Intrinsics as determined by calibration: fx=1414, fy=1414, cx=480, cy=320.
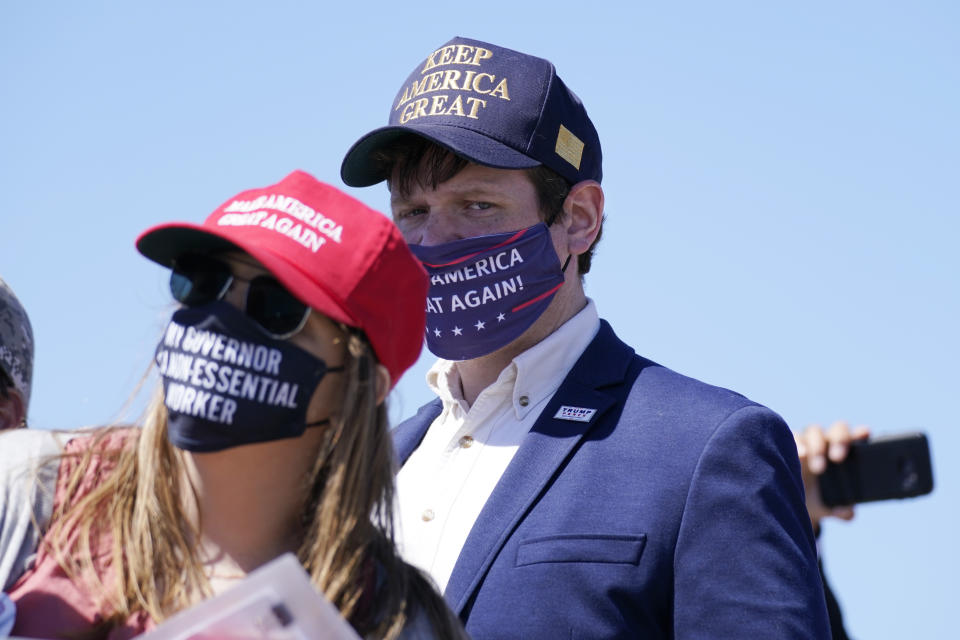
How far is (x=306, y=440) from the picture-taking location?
3248mm

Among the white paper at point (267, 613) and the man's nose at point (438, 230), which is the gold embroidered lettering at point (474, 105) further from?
the white paper at point (267, 613)

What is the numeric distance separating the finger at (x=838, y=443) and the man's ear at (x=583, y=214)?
1160 millimetres

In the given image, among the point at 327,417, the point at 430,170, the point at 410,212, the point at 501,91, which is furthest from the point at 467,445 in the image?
the point at 327,417

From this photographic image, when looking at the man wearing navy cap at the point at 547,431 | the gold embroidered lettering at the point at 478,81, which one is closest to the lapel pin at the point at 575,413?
the man wearing navy cap at the point at 547,431

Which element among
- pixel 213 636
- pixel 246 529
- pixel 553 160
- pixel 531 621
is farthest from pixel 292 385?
pixel 553 160

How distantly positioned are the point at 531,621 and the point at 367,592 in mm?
908

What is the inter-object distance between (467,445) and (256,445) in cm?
152

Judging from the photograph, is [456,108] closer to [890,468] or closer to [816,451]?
[816,451]

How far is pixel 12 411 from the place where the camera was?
428 centimetres

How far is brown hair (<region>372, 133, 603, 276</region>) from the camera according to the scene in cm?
483

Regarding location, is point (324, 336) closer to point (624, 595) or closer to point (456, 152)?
point (624, 595)

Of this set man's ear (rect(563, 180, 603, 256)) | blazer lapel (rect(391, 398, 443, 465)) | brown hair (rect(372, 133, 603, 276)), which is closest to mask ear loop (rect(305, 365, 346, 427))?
blazer lapel (rect(391, 398, 443, 465))

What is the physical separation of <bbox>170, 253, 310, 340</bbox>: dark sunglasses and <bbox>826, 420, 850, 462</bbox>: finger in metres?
1.92

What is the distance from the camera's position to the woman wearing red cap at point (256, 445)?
3027mm
